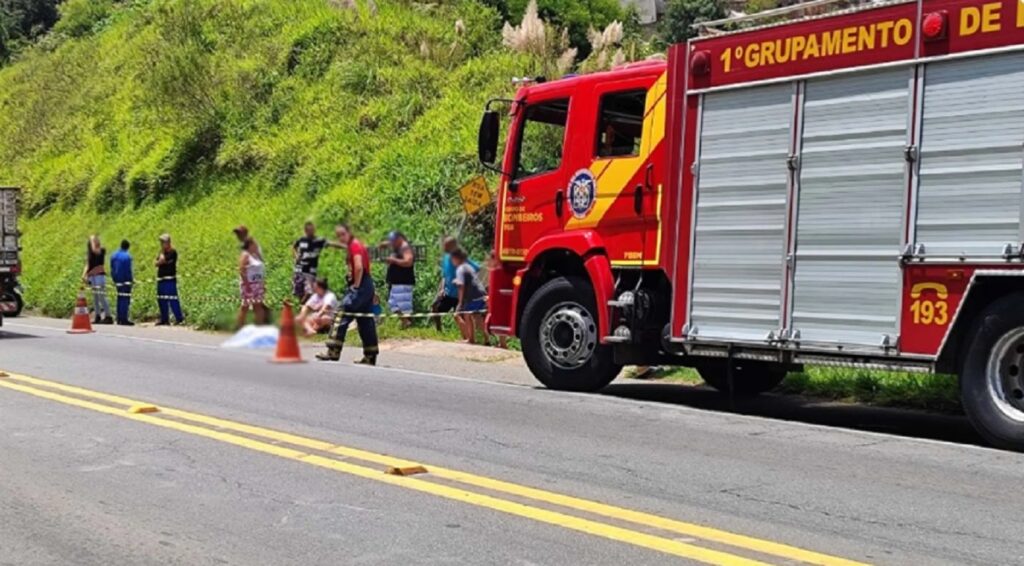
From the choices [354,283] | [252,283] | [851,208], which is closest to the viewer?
[252,283]

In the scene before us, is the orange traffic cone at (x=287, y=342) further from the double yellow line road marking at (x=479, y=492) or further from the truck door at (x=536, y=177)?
the truck door at (x=536, y=177)

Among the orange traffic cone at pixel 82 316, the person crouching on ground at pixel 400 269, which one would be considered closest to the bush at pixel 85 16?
the orange traffic cone at pixel 82 316

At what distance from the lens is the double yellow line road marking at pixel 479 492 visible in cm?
583

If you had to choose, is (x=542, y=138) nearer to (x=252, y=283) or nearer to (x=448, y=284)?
(x=448, y=284)

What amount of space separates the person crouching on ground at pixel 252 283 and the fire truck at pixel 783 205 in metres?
6.61

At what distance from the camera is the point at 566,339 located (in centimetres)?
1193

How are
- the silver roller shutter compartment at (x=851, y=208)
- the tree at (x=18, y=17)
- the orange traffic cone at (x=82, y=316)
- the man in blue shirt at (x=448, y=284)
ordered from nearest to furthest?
the man in blue shirt at (x=448, y=284) < the orange traffic cone at (x=82, y=316) < the silver roller shutter compartment at (x=851, y=208) < the tree at (x=18, y=17)

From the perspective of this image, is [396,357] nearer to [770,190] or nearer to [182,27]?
[770,190]

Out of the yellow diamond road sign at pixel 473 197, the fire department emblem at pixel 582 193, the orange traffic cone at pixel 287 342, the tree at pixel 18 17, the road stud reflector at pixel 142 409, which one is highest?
the tree at pixel 18 17

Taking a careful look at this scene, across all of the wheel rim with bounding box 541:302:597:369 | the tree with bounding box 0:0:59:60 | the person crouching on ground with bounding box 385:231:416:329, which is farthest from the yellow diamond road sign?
the tree with bounding box 0:0:59:60

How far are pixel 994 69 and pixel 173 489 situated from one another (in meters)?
6.29

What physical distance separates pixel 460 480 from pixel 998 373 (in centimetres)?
408

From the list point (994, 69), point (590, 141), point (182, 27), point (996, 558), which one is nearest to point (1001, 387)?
point (994, 69)

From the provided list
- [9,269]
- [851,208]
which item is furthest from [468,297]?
[9,269]
